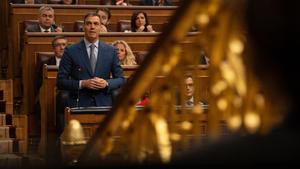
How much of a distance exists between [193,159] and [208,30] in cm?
24

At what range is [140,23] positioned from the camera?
4980mm

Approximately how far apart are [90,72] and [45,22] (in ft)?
3.74

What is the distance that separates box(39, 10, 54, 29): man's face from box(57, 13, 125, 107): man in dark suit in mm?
980

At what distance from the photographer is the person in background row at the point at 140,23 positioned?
195 inches

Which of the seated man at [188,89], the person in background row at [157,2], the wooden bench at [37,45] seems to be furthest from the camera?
the person in background row at [157,2]

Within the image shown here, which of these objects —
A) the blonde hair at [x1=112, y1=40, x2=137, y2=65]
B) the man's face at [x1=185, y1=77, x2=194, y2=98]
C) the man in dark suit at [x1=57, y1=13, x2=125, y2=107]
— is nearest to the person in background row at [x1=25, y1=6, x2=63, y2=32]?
the blonde hair at [x1=112, y1=40, x2=137, y2=65]

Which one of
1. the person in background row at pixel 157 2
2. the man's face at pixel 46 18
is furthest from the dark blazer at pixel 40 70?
the person in background row at pixel 157 2

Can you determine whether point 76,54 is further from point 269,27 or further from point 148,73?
point 269,27

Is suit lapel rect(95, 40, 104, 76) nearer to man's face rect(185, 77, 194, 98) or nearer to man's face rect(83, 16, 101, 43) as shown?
man's face rect(83, 16, 101, 43)

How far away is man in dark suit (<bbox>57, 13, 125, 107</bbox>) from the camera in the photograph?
3.68 metres

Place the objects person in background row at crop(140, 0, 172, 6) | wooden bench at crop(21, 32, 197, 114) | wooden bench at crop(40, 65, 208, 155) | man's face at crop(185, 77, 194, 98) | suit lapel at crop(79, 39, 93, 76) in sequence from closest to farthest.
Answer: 1. man's face at crop(185, 77, 194, 98)
2. suit lapel at crop(79, 39, 93, 76)
3. wooden bench at crop(40, 65, 208, 155)
4. wooden bench at crop(21, 32, 197, 114)
5. person in background row at crop(140, 0, 172, 6)

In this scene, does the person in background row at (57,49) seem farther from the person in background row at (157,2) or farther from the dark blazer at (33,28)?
the person in background row at (157,2)

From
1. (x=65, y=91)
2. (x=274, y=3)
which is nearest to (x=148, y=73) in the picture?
(x=274, y=3)

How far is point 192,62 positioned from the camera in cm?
137
